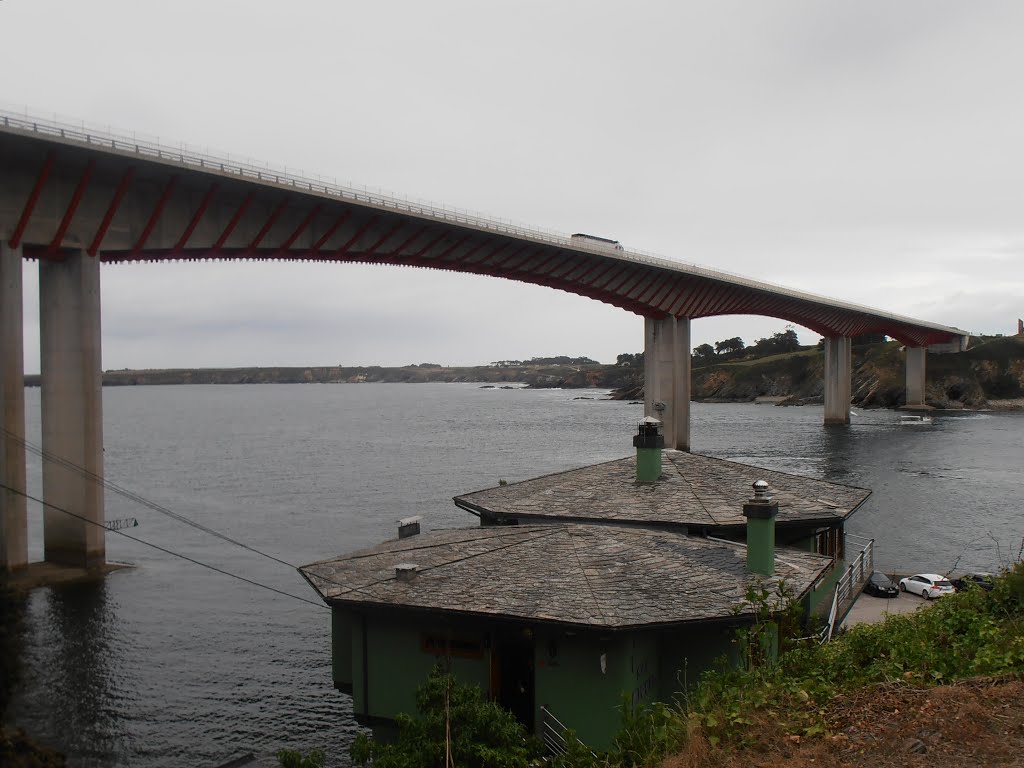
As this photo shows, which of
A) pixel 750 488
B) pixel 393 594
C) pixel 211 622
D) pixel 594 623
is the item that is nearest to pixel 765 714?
pixel 594 623

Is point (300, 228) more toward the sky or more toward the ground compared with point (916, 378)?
more toward the sky

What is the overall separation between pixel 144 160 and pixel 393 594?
2841 cm

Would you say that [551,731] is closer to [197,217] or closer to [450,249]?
[197,217]

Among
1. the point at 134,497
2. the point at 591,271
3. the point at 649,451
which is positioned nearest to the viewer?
the point at 649,451

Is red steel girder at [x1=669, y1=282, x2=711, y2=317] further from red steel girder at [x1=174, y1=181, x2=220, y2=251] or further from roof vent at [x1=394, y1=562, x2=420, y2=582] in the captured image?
roof vent at [x1=394, y1=562, x2=420, y2=582]

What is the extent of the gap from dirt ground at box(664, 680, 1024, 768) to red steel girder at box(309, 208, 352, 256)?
148 ft

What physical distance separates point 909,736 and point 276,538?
4544cm

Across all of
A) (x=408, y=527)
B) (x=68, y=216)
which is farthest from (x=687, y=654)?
(x=68, y=216)

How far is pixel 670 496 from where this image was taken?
78.8 feet

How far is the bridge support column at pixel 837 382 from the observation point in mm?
130750

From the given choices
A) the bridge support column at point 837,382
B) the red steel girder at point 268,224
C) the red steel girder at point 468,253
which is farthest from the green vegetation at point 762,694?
the bridge support column at point 837,382

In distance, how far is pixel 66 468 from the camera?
37.7 metres

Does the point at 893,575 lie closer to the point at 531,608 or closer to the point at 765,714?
the point at 531,608

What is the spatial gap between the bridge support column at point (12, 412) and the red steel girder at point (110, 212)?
11.6ft
